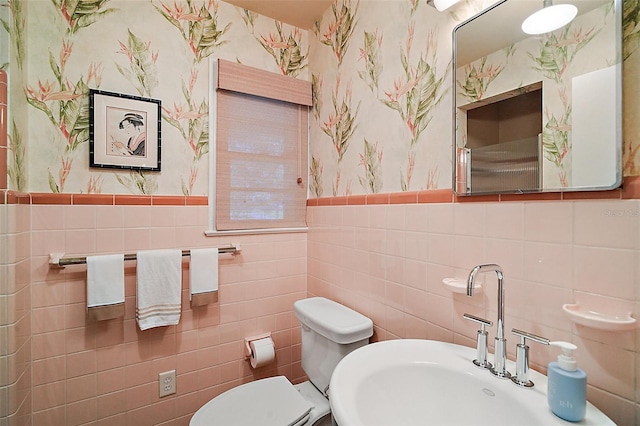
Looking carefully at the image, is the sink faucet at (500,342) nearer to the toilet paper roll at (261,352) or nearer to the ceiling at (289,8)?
the toilet paper roll at (261,352)

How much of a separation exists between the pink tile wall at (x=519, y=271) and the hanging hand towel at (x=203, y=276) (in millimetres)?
693

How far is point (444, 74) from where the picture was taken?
103cm

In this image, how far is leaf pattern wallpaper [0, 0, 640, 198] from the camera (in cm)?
99

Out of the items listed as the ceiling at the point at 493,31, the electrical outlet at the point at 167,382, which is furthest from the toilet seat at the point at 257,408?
the ceiling at the point at 493,31

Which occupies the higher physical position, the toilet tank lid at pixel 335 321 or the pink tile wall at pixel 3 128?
the pink tile wall at pixel 3 128

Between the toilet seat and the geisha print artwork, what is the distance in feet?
3.70

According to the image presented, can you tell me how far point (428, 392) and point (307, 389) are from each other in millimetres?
703

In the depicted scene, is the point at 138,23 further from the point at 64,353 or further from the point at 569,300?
the point at 569,300

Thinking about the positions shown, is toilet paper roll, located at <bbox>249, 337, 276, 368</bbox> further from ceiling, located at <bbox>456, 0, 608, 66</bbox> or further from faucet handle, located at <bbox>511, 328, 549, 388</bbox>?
ceiling, located at <bbox>456, 0, 608, 66</bbox>

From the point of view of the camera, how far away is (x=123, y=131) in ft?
4.40

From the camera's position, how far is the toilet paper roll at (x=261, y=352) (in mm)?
1578

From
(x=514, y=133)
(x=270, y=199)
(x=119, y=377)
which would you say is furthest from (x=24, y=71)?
(x=514, y=133)

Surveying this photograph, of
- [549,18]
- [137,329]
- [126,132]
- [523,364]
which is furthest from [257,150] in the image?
[523,364]

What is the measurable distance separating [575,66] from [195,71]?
151cm
